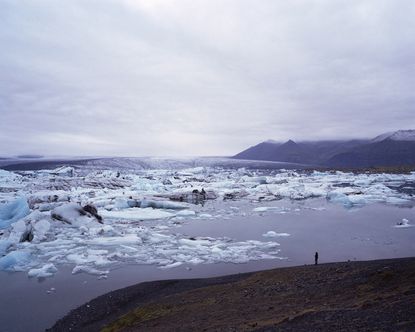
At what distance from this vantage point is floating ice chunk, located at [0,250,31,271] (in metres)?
15.0

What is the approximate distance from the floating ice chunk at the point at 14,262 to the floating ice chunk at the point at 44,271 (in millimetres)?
1037

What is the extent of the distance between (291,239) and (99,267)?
31.2 feet

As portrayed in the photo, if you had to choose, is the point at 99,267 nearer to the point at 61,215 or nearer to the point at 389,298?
the point at 61,215

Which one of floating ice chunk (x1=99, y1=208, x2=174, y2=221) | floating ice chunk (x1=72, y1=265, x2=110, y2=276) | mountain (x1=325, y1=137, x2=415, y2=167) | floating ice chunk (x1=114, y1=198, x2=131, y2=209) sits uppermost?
mountain (x1=325, y1=137, x2=415, y2=167)

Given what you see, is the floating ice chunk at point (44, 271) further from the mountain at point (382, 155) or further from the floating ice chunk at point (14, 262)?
the mountain at point (382, 155)

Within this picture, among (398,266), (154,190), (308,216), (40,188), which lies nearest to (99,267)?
(398,266)

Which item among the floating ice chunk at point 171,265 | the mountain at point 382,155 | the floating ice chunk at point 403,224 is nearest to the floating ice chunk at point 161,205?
the floating ice chunk at point 403,224

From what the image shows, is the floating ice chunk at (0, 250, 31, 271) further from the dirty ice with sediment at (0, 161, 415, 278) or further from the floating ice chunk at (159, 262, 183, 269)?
the floating ice chunk at (159, 262, 183, 269)

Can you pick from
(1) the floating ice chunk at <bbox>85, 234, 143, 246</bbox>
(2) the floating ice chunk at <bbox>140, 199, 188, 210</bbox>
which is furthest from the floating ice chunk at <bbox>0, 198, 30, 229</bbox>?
(2) the floating ice chunk at <bbox>140, 199, 188, 210</bbox>

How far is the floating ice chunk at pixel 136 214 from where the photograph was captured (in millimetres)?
27031

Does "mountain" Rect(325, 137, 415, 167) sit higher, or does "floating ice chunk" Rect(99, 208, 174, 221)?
"mountain" Rect(325, 137, 415, 167)

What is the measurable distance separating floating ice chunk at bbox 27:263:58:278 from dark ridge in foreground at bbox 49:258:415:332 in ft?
12.3

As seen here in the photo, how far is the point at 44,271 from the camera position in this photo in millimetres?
14211

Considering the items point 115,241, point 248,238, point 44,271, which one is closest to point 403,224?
point 248,238
